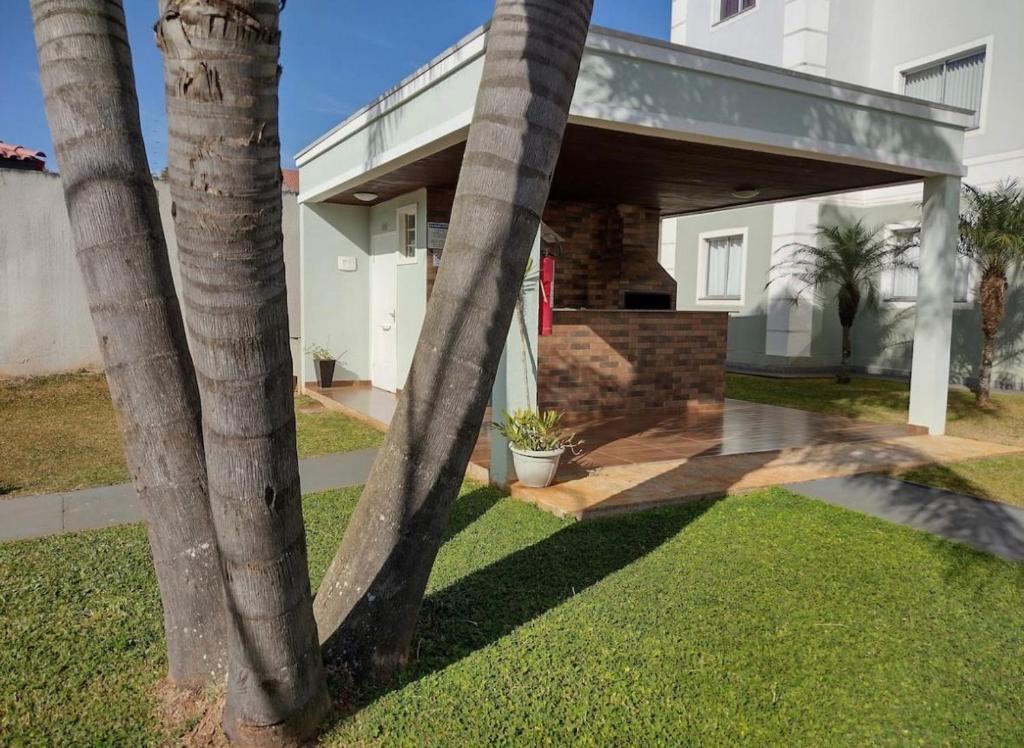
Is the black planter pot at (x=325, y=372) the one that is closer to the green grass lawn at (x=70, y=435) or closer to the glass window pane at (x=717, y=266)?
the green grass lawn at (x=70, y=435)

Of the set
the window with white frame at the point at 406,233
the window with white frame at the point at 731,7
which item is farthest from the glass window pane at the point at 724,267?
the window with white frame at the point at 406,233

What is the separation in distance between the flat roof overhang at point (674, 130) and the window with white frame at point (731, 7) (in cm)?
908

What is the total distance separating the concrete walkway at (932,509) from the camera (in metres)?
5.02

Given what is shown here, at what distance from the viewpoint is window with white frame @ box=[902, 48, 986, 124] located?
44.5ft

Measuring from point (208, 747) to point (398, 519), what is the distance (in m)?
1.04

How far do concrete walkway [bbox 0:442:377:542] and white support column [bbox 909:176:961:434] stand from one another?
6.53m

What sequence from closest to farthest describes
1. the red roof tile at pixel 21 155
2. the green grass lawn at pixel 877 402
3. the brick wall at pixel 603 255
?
the green grass lawn at pixel 877 402, the brick wall at pixel 603 255, the red roof tile at pixel 21 155

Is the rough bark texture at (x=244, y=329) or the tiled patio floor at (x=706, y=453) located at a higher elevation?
the rough bark texture at (x=244, y=329)

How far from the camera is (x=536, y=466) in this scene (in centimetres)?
579

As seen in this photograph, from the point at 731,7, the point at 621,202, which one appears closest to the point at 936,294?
the point at 621,202

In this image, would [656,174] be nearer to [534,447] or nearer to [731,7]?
[534,447]

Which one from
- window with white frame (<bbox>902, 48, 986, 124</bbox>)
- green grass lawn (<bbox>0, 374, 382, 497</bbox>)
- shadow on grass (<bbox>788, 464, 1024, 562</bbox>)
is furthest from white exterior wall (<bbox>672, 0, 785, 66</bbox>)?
green grass lawn (<bbox>0, 374, 382, 497</bbox>)

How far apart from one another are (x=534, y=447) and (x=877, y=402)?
7.95 metres

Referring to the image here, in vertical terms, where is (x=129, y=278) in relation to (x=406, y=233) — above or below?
below
